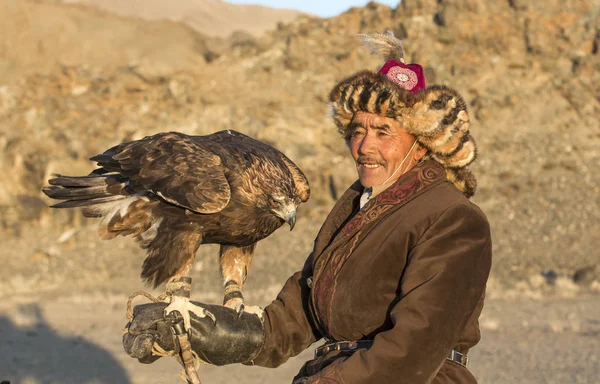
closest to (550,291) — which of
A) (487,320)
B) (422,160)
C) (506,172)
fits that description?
(487,320)

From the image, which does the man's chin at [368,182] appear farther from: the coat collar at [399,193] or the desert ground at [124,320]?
the desert ground at [124,320]

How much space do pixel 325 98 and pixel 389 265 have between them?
53.5 ft

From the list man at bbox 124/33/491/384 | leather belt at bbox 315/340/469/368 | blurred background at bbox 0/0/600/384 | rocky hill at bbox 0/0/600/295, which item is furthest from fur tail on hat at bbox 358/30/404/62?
rocky hill at bbox 0/0/600/295

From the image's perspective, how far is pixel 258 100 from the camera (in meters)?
A: 19.5

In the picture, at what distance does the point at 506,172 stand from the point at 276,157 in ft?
44.9

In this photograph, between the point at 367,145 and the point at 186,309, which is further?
the point at 186,309

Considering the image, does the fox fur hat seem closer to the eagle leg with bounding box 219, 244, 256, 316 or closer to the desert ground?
the eagle leg with bounding box 219, 244, 256, 316

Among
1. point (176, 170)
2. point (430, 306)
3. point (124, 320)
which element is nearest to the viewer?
point (430, 306)

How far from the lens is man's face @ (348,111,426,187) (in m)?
3.51

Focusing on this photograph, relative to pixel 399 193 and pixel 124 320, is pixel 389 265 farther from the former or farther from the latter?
pixel 124 320

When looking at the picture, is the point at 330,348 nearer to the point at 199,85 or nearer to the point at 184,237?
the point at 184,237

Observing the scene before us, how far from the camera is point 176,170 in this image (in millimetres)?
4543

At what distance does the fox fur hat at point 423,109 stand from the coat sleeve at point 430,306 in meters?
0.39

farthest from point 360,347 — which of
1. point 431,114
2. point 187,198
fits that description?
point 187,198
